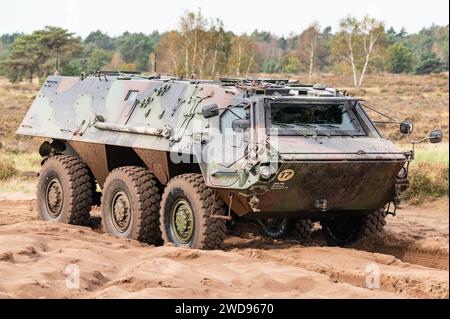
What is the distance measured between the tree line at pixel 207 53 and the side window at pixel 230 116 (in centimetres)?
904

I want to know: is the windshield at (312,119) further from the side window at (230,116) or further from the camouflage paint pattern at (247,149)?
the side window at (230,116)

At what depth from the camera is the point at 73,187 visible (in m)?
13.0

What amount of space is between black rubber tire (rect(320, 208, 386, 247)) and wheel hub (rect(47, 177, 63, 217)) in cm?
338

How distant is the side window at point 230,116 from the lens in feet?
35.4

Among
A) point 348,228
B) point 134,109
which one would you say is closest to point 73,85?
point 134,109

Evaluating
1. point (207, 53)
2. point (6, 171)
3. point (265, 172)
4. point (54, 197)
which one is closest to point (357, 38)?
point (207, 53)

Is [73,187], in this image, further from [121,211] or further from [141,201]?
[141,201]

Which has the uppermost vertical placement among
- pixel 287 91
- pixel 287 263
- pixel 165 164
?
pixel 287 91

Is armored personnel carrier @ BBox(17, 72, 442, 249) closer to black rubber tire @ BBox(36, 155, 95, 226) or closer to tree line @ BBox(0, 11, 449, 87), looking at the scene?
black rubber tire @ BBox(36, 155, 95, 226)

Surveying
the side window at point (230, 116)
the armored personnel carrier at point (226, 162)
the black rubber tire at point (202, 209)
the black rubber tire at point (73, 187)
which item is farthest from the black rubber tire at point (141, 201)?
the side window at point (230, 116)

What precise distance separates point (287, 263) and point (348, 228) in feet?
6.51
